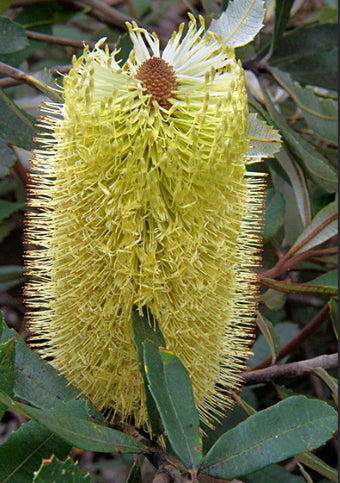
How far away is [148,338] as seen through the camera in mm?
875

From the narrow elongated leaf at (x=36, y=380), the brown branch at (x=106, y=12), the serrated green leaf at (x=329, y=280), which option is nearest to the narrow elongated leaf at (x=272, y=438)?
the narrow elongated leaf at (x=36, y=380)

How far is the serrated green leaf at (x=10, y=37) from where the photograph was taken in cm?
126

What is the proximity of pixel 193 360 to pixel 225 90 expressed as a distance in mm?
435

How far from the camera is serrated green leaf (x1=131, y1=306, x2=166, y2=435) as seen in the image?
84 cm

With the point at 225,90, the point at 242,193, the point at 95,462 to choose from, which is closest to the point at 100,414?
the point at 242,193

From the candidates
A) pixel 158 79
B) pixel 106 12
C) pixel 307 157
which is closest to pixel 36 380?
pixel 158 79

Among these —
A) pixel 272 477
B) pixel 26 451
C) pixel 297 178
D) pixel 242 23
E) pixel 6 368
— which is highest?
pixel 242 23

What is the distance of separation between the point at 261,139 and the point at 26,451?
2.12 ft

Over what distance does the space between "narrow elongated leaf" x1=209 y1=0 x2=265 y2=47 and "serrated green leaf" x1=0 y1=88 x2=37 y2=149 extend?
1.37 ft

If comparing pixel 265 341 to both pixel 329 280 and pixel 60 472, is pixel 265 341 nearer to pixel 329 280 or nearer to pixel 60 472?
pixel 329 280

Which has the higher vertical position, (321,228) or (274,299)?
(321,228)

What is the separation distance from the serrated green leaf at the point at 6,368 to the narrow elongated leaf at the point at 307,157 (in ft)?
2.46

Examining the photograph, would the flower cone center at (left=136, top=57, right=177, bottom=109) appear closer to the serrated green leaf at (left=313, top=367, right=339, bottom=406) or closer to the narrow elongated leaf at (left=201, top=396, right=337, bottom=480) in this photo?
the narrow elongated leaf at (left=201, top=396, right=337, bottom=480)

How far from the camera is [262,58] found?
1.50m
